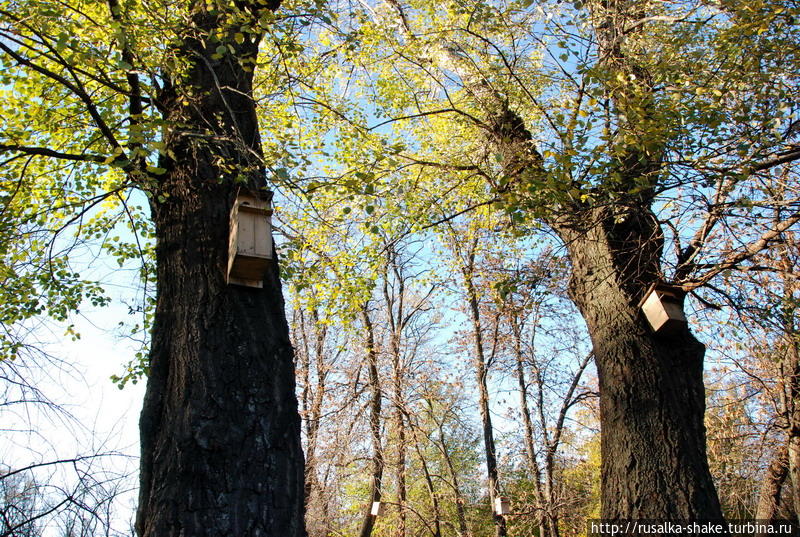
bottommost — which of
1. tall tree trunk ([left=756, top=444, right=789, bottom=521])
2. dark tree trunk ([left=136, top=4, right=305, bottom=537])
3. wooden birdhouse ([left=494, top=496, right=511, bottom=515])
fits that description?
wooden birdhouse ([left=494, top=496, right=511, bottom=515])

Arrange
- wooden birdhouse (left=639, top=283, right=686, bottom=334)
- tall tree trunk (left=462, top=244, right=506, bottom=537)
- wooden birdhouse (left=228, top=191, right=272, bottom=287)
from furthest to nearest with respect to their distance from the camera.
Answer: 1. tall tree trunk (left=462, top=244, right=506, bottom=537)
2. wooden birdhouse (left=639, top=283, right=686, bottom=334)
3. wooden birdhouse (left=228, top=191, right=272, bottom=287)

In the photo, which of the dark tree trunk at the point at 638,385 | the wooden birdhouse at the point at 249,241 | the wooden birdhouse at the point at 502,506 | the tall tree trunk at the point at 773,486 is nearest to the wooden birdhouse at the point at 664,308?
the dark tree trunk at the point at 638,385

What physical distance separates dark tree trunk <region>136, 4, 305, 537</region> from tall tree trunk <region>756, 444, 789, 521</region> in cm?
868

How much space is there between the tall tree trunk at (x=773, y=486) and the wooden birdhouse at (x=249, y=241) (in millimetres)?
8779

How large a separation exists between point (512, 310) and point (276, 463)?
12.8 feet

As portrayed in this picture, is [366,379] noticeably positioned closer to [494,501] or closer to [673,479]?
[494,501]

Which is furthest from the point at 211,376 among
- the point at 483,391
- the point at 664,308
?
the point at 483,391

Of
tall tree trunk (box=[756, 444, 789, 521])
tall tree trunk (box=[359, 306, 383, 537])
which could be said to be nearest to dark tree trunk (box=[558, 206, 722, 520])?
tall tree trunk (box=[756, 444, 789, 521])

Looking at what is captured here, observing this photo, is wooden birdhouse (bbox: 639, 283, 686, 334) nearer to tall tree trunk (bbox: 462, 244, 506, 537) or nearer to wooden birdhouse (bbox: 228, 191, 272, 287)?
wooden birdhouse (bbox: 228, 191, 272, 287)

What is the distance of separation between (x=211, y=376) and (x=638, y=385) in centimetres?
289

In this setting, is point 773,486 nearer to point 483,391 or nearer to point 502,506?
point 502,506

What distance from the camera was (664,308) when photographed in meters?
4.21

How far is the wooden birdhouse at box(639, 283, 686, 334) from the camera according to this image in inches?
165

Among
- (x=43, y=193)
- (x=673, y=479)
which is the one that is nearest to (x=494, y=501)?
(x=673, y=479)
